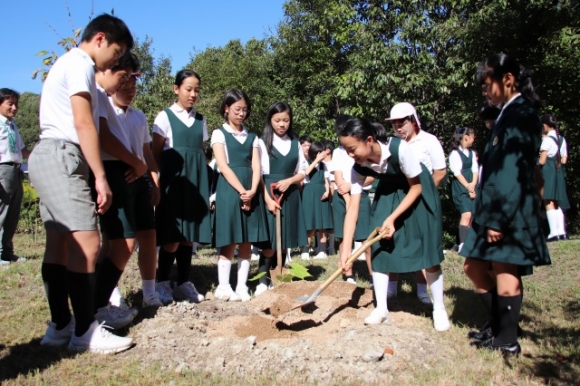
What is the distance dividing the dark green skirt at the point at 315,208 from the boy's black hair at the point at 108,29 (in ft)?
18.2

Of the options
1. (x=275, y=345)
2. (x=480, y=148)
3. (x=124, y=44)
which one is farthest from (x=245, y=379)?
(x=480, y=148)

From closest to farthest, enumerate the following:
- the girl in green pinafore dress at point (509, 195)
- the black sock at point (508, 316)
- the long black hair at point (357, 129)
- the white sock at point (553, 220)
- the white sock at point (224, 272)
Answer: the girl in green pinafore dress at point (509, 195)
the black sock at point (508, 316)
the long black hair at point (357, 129)
the white sock at point (224, 272)
the white sock at point (553, 220)

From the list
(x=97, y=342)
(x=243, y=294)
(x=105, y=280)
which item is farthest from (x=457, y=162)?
(x=97, y=342)

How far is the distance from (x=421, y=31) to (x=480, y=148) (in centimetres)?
398

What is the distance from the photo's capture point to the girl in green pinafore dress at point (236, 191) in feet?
17.3

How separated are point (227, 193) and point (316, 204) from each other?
3549 mm

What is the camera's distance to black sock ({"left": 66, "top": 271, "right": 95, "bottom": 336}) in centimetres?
334

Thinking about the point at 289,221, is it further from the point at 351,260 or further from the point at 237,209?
the point at 351,260

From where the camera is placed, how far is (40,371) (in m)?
3.11

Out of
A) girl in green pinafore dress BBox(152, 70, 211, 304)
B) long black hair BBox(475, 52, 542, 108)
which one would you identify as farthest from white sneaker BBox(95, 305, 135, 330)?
long black hair BBox(475, 52, 542, 108)

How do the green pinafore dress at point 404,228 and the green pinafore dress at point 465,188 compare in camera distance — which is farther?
the green pinafore dress at point 465,188

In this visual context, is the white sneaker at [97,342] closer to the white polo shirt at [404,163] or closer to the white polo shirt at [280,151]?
the white polo shirt at [404,163]

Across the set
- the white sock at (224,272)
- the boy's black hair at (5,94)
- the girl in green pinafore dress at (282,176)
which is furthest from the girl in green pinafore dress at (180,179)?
the boy's black hair at (5,94)

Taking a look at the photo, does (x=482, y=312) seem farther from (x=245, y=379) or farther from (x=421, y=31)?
(x=421, y=31)
